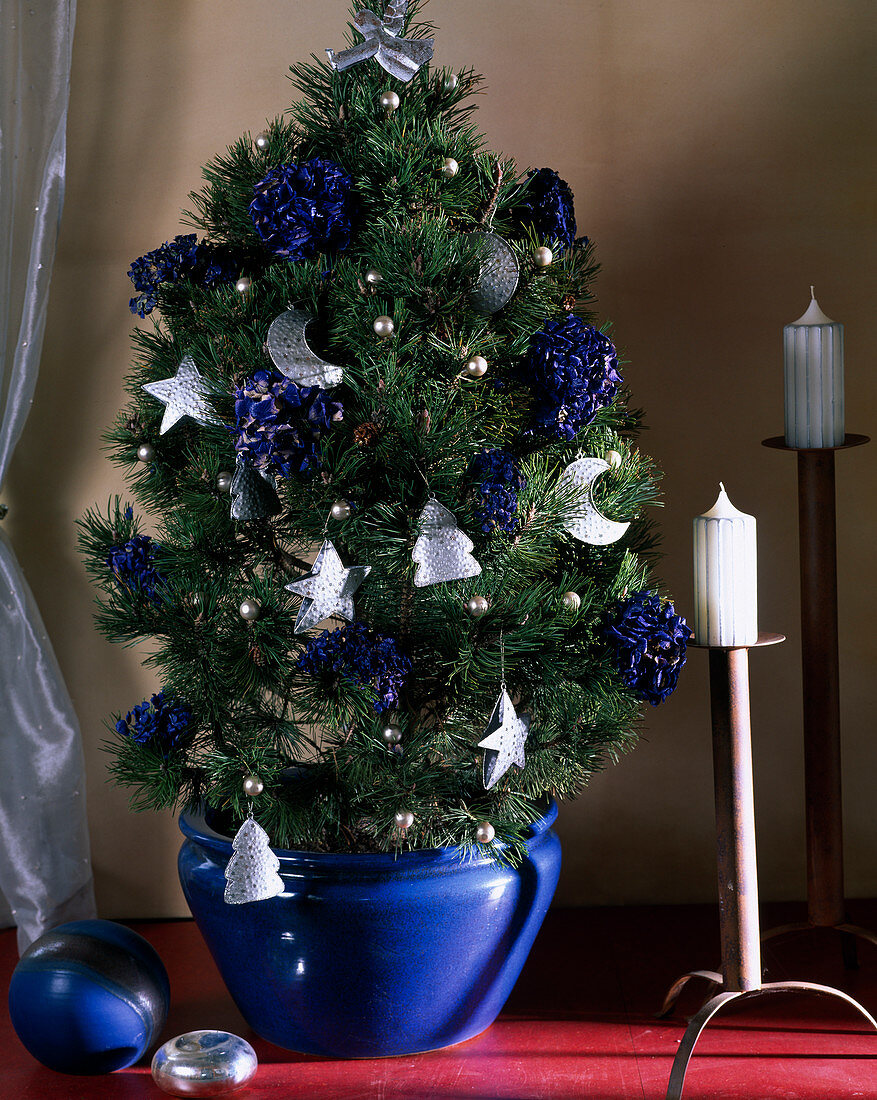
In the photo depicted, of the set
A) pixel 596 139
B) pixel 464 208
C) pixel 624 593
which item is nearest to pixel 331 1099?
pixel 624 593

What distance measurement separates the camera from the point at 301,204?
1.04 meters

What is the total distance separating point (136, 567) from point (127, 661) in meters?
0.46

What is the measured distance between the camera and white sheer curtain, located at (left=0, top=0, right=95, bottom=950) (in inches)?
57.9

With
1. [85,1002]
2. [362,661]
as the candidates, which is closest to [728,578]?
[362,661]

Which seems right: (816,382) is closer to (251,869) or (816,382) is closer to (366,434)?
(366,434)

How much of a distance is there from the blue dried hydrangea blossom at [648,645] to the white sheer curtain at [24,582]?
84 cm

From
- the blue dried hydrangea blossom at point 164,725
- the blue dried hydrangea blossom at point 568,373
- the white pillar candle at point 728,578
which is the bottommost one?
the blue dried hydrangea blossom at point 164,725

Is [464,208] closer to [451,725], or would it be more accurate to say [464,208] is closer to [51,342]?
[451,725]

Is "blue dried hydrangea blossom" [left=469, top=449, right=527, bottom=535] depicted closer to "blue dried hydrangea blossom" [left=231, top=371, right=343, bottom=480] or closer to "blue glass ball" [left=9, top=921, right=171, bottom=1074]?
"blue dried hydrangea blossom" [left=231, top=371, right=343, bottom=480]

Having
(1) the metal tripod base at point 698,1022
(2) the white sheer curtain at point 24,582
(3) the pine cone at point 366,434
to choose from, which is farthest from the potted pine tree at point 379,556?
(2) the white sheer curtain at point 24,582

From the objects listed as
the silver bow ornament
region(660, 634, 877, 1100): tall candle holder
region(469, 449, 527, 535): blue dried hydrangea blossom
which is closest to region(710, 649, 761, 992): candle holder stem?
region(660, 634, 877, 1100): tall candle holder

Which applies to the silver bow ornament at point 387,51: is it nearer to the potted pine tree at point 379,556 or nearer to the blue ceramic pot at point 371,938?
the potted pine tree at point 379,556

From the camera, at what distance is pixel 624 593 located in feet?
3.84

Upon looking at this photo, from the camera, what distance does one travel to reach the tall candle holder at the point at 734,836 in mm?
1151
